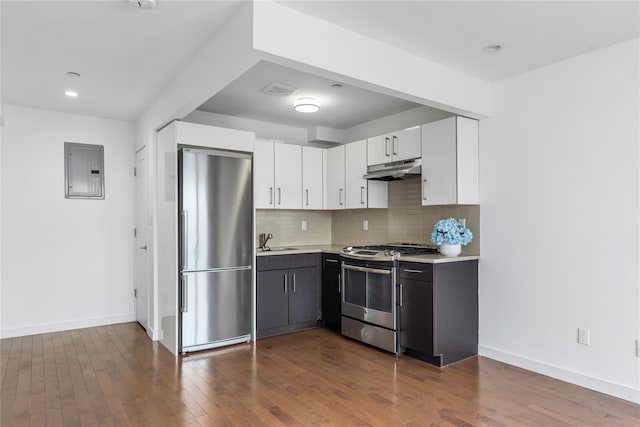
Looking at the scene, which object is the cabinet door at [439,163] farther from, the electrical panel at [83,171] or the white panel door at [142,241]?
the electrical panel at [83,171]

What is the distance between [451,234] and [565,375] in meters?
1.36

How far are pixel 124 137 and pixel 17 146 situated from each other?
3.55 feet

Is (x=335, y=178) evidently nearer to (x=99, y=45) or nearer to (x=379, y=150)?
(x=379, y=150)

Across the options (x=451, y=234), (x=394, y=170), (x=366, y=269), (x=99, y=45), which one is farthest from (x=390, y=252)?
(x=99, y=45)

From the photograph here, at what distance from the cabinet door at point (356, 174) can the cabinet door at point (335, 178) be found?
10cm

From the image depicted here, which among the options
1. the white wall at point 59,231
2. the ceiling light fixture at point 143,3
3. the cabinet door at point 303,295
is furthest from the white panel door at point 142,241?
the ceiling light fixture at point 143,3

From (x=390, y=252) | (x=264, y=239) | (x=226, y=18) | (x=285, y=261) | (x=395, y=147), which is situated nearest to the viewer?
(x=226, y=18)

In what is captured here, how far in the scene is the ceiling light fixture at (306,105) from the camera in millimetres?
4082

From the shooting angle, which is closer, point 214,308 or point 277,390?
point 277,390

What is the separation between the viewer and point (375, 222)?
193 inches

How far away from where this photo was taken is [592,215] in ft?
9.69

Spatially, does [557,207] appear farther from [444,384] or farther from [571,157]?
[444,384]

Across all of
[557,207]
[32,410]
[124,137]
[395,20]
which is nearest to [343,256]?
[557,207]

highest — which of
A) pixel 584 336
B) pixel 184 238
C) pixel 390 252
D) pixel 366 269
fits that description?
pixel 184 238
